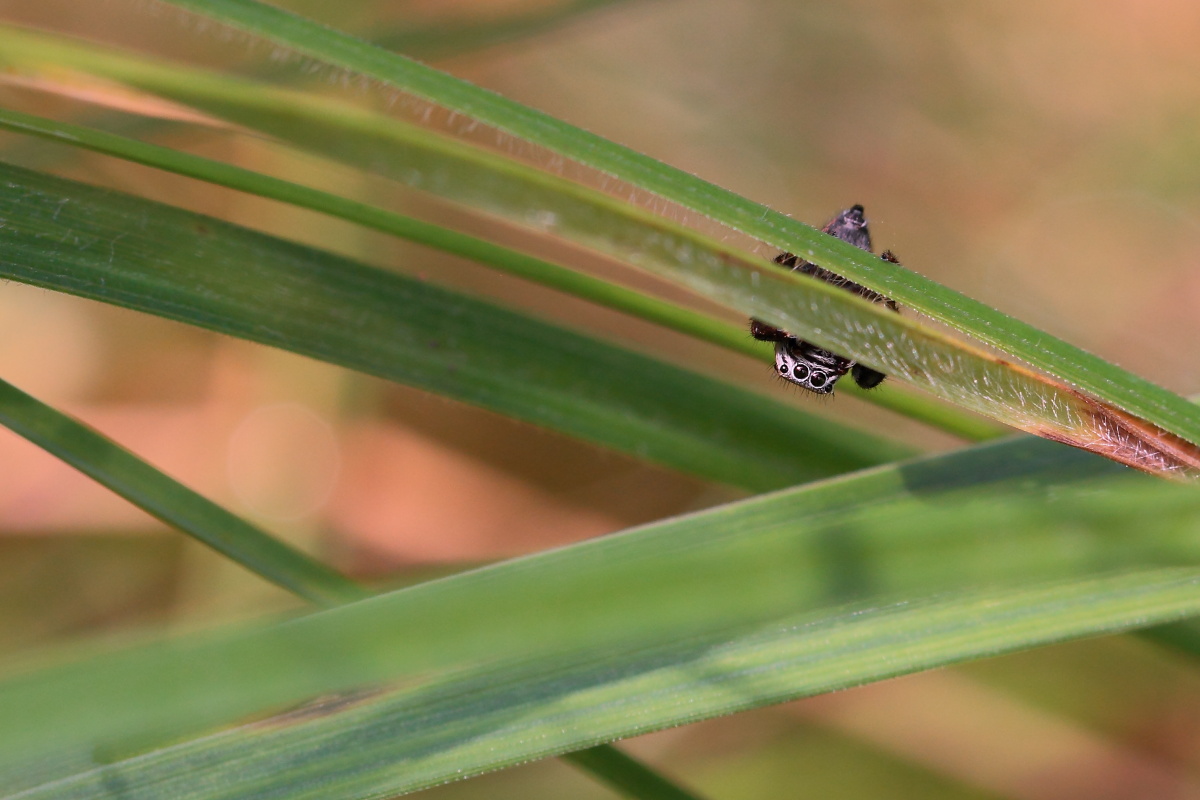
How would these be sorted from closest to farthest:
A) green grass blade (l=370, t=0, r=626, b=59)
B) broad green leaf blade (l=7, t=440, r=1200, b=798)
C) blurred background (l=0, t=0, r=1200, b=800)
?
broad green leaf blade (l=7, t=440, r=1200, b=798) < green grass blade (l=370, t=0, r=626, b=59) < blurred background (l=0, t=0, r=1200, b=800)

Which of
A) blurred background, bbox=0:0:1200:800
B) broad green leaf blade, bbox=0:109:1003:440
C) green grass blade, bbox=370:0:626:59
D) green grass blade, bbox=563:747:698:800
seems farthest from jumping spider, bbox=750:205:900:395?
green grass blade, bbox=370:0:626:59

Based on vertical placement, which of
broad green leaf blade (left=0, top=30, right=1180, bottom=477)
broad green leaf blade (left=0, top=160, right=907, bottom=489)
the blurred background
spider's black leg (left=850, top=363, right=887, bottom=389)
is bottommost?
broad green leaf blade (left=0, top=30, right=1180, bottom=477)

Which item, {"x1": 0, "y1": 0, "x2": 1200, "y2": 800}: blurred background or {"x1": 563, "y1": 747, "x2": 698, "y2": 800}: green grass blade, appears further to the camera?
{"x1": 0, "y1": 0, "x2": 1200, "y2": 800}: blurred background

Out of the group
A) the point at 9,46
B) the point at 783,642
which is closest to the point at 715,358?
the point at 783,642

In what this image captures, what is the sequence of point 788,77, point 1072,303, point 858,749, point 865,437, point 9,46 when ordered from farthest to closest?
point 788,77 < point 1072,303 < point 858,749 < point 865,437 < point 9,46

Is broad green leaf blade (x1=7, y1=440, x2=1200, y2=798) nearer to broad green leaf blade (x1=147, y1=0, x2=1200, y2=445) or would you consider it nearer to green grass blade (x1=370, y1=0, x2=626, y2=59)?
broad green leaf blade (x1=147, y1=0, x2=1200, y2=445)

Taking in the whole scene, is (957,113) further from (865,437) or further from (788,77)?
(865,437)

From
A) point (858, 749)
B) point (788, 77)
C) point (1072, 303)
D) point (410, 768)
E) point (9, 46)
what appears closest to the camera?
point (410, 768)

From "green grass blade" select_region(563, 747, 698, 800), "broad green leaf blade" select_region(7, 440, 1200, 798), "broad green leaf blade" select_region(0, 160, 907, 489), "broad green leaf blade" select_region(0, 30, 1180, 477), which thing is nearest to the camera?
"broad green leaf blade" select_region(0, 30, 1180, 477)
